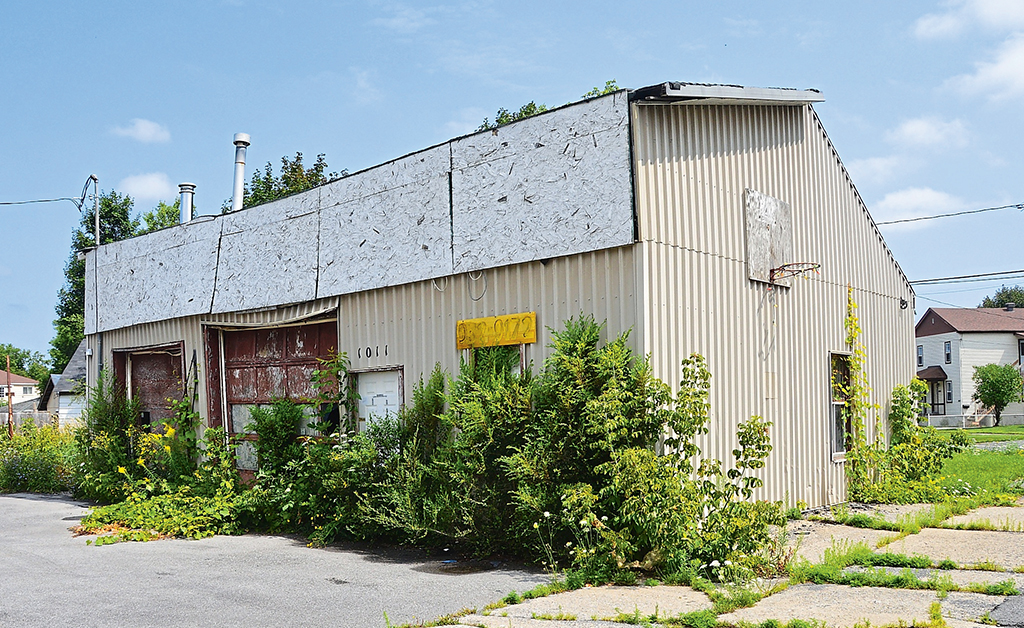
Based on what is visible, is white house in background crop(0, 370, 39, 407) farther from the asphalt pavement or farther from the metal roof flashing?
the metal roof flashing

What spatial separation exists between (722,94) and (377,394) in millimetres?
5584

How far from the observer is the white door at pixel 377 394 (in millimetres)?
11312

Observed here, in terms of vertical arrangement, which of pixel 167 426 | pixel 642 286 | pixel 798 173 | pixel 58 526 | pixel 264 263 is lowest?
pixel 58 526

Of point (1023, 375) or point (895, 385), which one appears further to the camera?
point (1023, 375)

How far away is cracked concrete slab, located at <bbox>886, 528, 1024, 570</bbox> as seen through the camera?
8.25m

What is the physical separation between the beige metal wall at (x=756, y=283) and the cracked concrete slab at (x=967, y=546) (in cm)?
172

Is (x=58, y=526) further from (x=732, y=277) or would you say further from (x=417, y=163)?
(x=732, y=277)

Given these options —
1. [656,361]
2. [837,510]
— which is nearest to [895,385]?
[837,510]

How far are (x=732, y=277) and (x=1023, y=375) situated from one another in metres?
50.1

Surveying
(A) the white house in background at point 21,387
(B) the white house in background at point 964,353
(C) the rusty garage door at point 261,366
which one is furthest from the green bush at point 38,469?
(A) the white house in background at point 21,387

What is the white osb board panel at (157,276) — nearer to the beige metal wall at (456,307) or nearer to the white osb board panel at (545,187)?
the beige metal wall at (456,307)

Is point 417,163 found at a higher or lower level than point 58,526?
higher

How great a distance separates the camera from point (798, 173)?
12.2m

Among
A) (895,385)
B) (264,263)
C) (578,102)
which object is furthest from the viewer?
(895,385)
